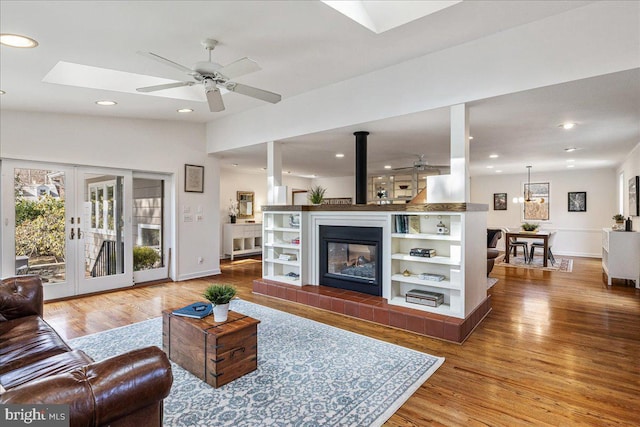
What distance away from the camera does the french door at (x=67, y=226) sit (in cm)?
436

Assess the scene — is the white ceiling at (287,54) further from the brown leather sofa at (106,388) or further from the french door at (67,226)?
the brown leather sofa at (106,388)

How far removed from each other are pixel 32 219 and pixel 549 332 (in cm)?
643

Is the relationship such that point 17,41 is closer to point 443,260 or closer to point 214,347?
point 214,347

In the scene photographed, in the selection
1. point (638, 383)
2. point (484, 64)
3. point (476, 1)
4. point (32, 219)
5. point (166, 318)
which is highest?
point (476, 1)

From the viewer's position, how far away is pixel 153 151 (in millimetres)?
5543

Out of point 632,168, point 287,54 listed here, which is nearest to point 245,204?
point 287,54

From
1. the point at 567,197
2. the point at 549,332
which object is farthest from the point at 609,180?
the point at 549,332

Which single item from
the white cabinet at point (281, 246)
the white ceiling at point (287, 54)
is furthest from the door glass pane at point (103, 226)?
the white cabinet at point (281, 246)

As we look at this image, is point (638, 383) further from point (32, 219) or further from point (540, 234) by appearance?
point (32, 219)

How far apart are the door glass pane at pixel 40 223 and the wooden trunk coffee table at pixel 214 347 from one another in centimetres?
313

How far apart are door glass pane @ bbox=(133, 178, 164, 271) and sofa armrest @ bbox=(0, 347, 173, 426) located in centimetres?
493

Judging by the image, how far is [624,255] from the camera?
5.56 metres

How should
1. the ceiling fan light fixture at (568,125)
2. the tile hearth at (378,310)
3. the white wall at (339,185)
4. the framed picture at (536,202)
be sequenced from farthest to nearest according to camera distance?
the white wall at (339,185) < the framed picture at (536,202) < the ceiling fan light fixture at (568,125) < the tile hearth at (378,310)

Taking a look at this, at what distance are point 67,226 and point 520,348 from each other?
5797 mm
